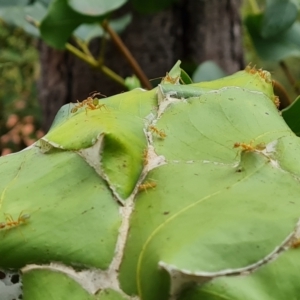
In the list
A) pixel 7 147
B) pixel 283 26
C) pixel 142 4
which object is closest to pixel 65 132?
pixel 283 26

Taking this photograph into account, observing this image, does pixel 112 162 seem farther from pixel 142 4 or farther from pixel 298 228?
pixel 142 4

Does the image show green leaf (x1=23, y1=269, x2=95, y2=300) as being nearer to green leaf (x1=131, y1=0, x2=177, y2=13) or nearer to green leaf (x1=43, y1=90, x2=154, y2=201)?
green leaf (x1=43, y1=90, x2=154, y2=201)

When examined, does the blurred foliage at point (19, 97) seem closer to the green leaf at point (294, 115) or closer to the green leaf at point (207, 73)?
the green leaf at point (207, 73)

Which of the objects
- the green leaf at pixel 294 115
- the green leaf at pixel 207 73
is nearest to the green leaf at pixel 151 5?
the green leaf at pixel 207 73

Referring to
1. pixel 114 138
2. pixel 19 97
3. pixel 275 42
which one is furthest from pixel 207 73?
pixel 19 97

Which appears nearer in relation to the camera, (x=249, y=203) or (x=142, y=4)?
(x=249, y=203)

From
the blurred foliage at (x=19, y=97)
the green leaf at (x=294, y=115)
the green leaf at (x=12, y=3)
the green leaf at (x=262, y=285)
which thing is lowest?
the blurred foliage at (x=19, y=97)

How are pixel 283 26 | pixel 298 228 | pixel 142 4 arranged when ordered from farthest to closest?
pixel 142 4 < pixel 283 26 < pixel 298 228
